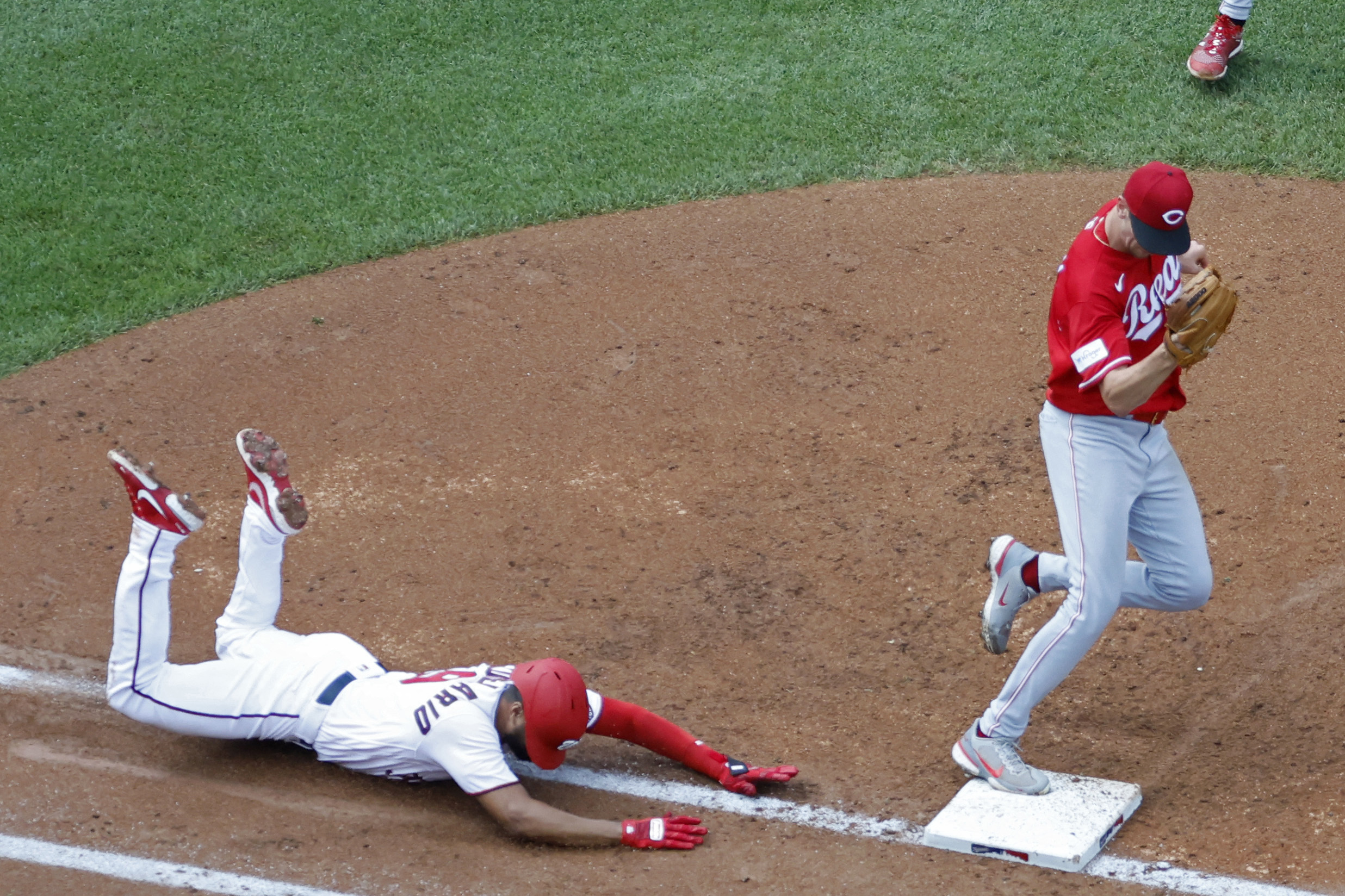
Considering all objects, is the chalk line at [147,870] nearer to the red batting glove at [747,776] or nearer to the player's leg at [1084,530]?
the red batting glove at [747,776]

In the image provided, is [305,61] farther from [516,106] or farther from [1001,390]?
[1001,390]

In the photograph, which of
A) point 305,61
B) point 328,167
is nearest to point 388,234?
point 328,167

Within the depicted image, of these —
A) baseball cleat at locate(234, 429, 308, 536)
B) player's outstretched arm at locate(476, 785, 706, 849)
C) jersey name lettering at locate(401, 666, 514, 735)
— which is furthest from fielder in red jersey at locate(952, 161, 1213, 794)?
baseball cleat at locate(234, 429, 308, 536)

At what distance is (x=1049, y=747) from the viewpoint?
4.41 meters

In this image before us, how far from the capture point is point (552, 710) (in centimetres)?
396

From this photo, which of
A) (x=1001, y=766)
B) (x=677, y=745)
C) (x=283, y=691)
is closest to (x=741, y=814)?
(x=677, y=745)

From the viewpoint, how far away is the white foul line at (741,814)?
374 centimetres

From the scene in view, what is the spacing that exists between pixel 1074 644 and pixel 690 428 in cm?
251

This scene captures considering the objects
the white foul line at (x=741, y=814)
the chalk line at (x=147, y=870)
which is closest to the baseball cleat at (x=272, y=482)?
the white foul line at (x=741, y=814)

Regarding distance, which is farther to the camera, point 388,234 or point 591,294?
point 388,234

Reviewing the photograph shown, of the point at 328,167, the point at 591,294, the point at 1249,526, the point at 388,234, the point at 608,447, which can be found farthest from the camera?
the point at 328,167

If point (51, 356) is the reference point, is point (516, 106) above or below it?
above

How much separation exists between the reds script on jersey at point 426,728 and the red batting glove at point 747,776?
454 mm

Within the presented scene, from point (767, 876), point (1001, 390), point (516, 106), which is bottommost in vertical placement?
point (767, 876)
